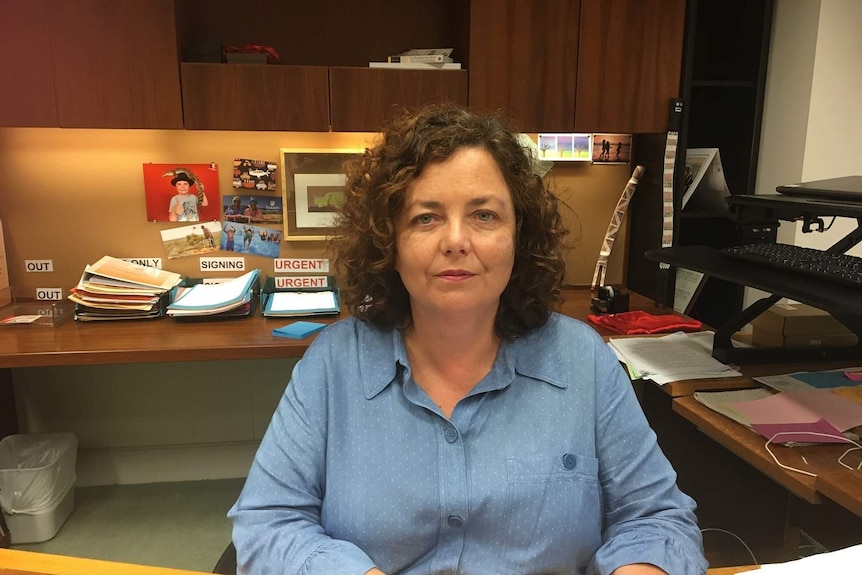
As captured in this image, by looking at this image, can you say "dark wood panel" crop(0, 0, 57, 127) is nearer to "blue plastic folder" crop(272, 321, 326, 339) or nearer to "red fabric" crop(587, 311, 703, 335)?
"blue plastic folder" crop(272, 321, 326, 339)

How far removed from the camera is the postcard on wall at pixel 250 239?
2568mm

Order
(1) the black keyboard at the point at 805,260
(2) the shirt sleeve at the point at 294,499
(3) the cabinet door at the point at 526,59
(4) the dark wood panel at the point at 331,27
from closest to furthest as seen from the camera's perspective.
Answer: (2) the shirt sleeve at the point at 294,499 → (1) the black keyboard at the point at 805,260 → (3) the cabinet door at the point at 526,59 → (4) the dark wood panel at the point at 331,27

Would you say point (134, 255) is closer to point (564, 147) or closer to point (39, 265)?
point (39, 265)

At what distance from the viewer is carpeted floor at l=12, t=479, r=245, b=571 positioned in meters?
2.26

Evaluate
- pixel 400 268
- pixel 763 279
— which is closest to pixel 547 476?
pixel 400 268

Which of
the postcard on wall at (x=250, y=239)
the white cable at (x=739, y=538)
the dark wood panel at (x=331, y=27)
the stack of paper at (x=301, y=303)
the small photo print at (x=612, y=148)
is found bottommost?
the white cable at (x=739, y=538)

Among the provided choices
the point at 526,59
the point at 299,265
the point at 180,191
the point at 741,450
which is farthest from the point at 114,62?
the point at 741,450

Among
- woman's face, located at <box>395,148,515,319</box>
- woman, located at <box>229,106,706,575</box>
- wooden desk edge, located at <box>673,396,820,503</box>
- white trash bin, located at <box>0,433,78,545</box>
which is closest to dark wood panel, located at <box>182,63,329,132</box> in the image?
woman, located at <box>229,106,706,575</box>

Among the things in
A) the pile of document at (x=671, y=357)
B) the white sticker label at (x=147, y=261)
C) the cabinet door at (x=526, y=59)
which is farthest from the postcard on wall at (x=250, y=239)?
the pile of document at (x=671, y=357)

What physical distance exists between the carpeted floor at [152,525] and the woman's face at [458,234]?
161cm

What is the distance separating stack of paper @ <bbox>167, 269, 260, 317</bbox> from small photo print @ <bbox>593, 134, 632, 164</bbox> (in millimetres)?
1523

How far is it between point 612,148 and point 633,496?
6.32 ft

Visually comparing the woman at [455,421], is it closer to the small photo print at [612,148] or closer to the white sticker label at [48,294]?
the small photo print at [612,148]

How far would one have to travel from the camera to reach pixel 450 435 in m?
1.09
